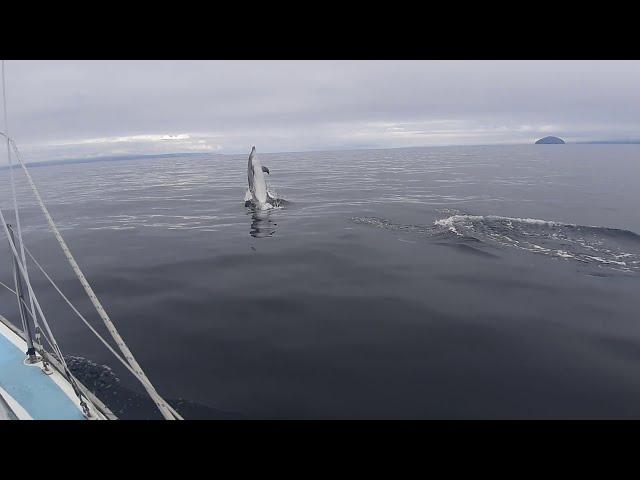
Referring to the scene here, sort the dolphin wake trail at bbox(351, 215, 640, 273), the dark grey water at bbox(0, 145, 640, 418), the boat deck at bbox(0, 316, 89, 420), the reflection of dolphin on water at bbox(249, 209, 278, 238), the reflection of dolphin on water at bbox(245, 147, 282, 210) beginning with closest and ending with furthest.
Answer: the boat deck at bbox(0, 316, 89, 420), the dark grey water at bbox(0, 145, 640, 418), the dolphin wake trail at bbox(351, 215, 640, 273), the reflection of dolphin on water at bbox(249, 209, 278, 238), the reflection of dolphin on water at bbox(245, 147, 282, 210)

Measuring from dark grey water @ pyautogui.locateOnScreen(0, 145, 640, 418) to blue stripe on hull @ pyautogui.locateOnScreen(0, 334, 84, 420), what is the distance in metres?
1.57

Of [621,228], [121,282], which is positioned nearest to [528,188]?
[621,228]

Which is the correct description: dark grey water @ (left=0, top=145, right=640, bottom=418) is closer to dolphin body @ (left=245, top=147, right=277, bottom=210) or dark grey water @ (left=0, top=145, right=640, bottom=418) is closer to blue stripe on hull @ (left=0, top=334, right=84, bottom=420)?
blue stripe on hull @ (left=0, top=334, right=84, bottom=420)

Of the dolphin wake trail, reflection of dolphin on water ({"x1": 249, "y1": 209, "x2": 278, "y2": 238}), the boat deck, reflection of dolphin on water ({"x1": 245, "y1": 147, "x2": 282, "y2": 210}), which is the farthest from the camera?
reflection of dolphin on water ({"x1": 245, "y1": 147, "x2": 282, "y2": 210})

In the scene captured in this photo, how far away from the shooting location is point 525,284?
518 inches

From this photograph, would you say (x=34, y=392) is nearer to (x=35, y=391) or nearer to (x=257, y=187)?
(x=35, y=391)

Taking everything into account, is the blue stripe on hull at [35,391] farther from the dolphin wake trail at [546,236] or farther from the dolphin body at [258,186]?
the dolphin body at [258,186]

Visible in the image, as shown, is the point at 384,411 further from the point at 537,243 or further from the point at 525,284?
the point at 537,243

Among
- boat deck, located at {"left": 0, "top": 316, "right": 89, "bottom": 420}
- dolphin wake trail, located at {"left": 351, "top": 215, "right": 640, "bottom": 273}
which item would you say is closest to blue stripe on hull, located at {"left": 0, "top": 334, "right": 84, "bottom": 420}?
boat deck, located at {"left": 0, "top": 316, "right": 89, "bottom": 420}

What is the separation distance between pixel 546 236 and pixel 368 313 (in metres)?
13.3

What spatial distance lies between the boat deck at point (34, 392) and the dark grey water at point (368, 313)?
1529 mm

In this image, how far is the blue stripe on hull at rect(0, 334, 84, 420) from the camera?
571 cm

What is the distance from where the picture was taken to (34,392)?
6.18 metres
